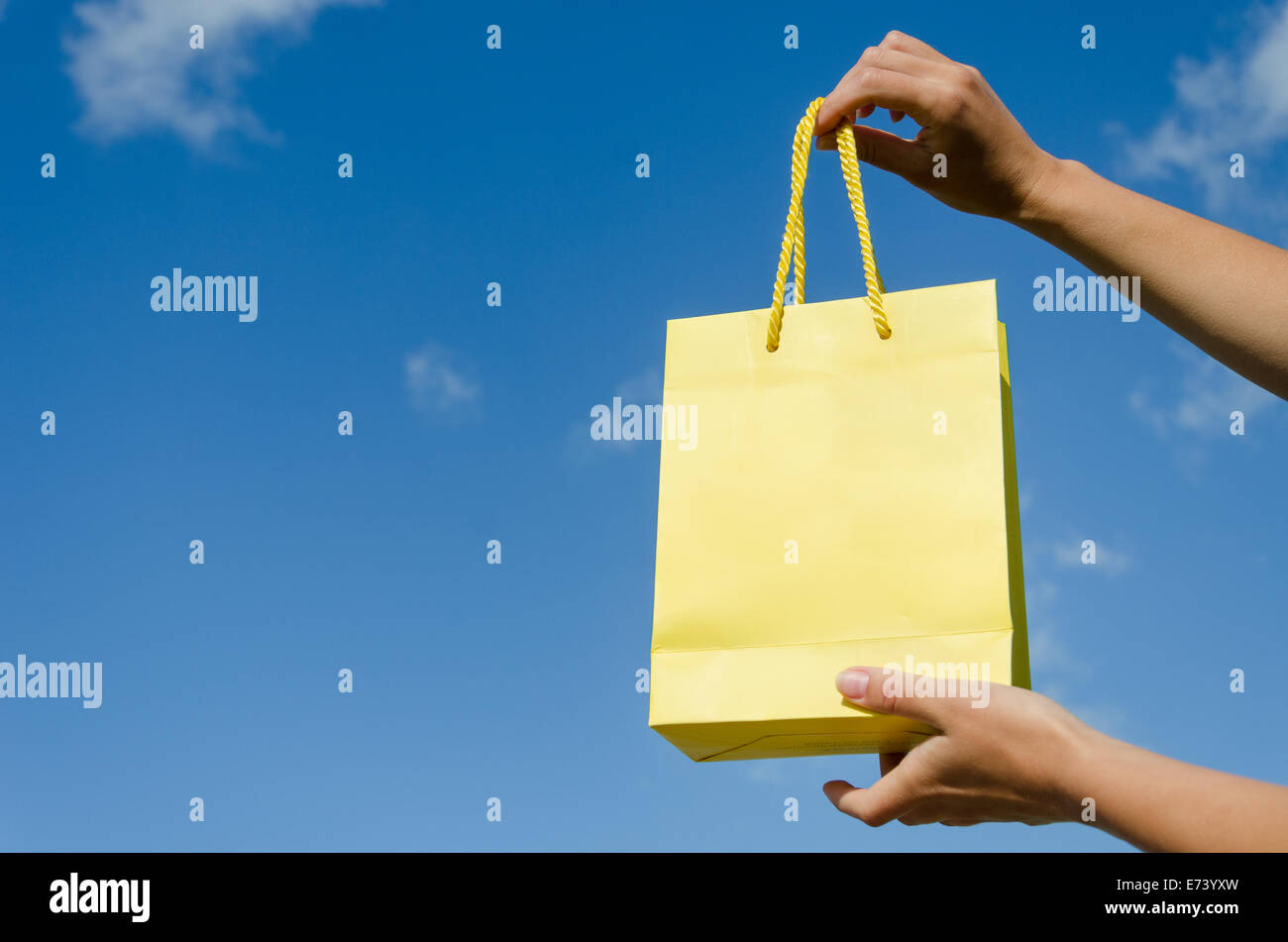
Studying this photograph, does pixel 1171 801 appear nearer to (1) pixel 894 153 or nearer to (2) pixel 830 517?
(2) pixel 830 517

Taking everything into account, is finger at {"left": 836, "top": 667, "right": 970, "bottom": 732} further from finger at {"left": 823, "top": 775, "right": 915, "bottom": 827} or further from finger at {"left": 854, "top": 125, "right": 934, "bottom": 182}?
finger at {"left": 854, "top": 125, "right": 934, "bottom": 182}

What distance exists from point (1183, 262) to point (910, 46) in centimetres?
64

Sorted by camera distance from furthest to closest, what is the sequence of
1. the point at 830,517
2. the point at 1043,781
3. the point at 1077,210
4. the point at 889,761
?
1. the point at 1077,210
2. the point at 889,761
3. the point at 830,517
4. the point at 1043,781

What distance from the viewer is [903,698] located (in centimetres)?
139

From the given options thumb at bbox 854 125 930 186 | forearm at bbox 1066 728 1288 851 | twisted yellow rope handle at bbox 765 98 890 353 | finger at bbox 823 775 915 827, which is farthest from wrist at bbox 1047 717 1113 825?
thumb at bbox 854 125 930 186

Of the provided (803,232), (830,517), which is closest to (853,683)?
(830,517)

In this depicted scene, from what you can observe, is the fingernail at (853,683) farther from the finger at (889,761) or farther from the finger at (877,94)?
the finger at (877,94)

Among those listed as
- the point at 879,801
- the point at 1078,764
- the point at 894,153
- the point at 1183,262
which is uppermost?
the point at 894,153

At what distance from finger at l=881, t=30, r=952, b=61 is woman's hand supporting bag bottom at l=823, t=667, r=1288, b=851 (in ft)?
3.74

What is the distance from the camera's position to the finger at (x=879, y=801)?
1549 millimetres

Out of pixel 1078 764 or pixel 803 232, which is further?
pixel 803 232

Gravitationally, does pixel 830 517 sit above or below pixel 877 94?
below

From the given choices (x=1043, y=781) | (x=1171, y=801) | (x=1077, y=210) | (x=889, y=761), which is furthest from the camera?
(x=1077, y=210)
